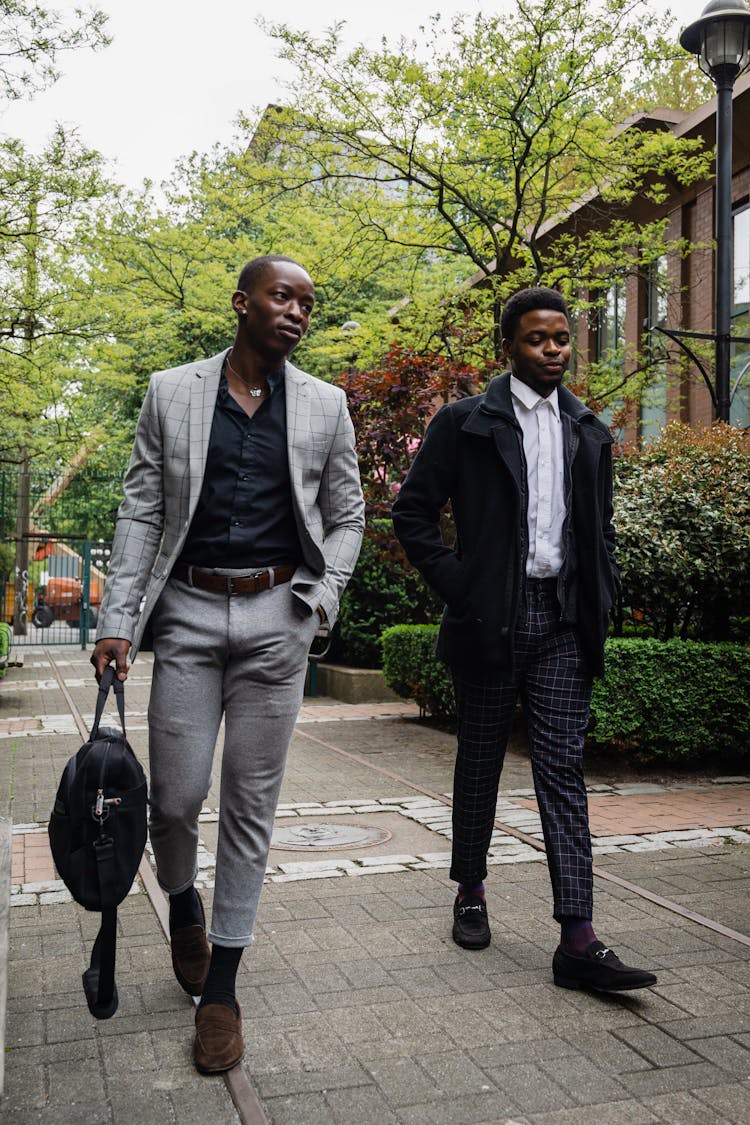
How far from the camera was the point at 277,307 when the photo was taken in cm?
330

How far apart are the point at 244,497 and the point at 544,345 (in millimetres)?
1258

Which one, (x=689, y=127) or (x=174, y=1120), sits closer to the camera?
(x=174, y=1120)

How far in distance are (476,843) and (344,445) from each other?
154 centimetres

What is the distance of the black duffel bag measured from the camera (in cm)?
282

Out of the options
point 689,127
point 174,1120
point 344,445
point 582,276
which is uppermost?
point 689,127

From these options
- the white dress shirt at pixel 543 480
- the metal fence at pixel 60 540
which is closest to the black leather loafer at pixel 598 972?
the white dress shirt at pixel 543 480

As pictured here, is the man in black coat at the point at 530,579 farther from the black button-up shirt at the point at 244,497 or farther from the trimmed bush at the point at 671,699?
the trimmed bush at the point at 671,699

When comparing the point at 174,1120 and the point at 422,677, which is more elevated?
the point at 422,677

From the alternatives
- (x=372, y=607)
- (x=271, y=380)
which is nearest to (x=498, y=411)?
(x=271, y=380)

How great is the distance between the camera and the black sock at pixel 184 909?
11.4 ft

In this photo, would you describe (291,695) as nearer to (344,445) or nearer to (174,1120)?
(344,445)

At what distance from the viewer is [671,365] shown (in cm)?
2106

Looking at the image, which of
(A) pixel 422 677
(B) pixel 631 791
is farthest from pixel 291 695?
(A) pixel 422 677

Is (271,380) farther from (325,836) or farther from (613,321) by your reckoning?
(613,321)
